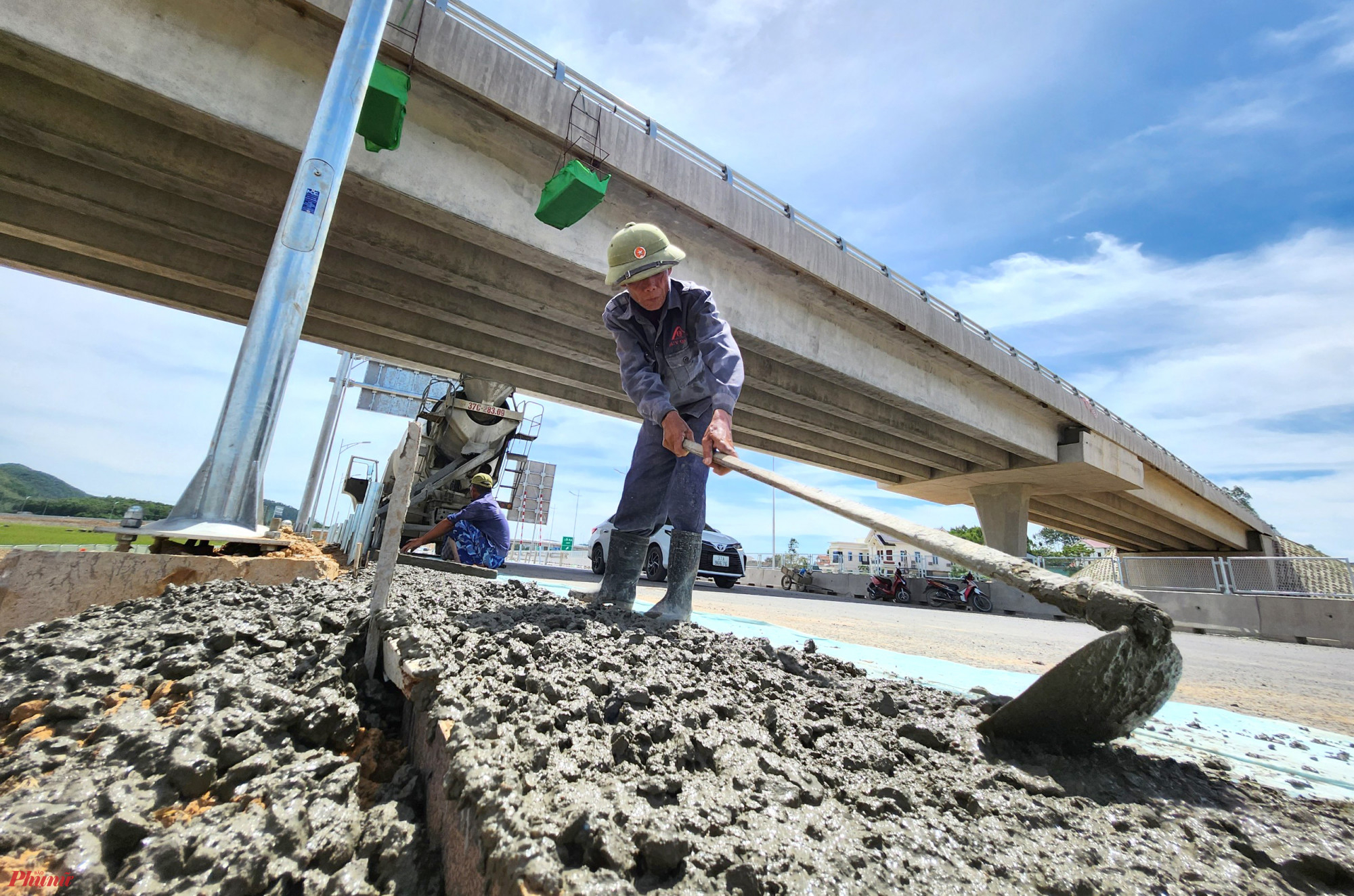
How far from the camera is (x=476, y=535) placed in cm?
600

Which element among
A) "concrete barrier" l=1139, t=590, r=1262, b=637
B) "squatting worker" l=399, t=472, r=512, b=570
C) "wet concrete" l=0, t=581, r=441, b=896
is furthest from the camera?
"concrete barrier" l=1139, t=590, r=1262, b=637

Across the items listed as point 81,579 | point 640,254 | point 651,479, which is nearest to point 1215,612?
point 651,479

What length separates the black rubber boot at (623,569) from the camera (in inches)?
112

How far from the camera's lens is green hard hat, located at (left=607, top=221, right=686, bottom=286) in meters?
2.63

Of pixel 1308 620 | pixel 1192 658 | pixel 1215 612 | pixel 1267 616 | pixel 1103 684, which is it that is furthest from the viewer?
pixel 1215 612

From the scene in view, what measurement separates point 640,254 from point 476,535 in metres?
4.43

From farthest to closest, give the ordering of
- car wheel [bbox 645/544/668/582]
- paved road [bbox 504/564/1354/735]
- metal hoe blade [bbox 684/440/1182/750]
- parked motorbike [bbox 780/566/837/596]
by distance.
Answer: parked motorbike [bbox 780/566/837/596], car wheel [bbox 645/544/668/582], paved road [bbox 504/564/1354/735], metal hoe blade [bbox 684/440/1182/750]

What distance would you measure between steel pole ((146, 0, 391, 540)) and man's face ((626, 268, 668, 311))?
2.19m

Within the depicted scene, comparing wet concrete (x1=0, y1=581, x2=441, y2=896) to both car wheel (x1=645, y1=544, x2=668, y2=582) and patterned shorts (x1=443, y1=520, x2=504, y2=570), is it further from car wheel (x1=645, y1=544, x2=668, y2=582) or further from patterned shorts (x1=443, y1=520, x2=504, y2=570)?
car wheel (x1=645, y1=544, x2=668, y2=582)

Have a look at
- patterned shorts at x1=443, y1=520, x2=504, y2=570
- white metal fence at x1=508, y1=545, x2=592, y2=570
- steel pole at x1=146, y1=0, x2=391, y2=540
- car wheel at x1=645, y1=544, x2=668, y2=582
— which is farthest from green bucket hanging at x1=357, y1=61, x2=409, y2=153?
white metal fence at x1=508, y1=545, x2=592, y2=570

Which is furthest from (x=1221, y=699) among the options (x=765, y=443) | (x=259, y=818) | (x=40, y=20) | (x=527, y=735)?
(x=765, y=443)

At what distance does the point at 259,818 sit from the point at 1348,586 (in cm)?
1484

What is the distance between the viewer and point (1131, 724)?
1324 mm

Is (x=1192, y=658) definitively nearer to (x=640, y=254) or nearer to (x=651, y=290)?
(x=651, y=290)
